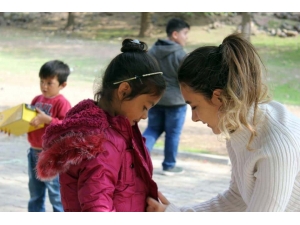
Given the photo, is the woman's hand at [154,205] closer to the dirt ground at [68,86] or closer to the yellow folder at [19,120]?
the dirt ground at [68,86]

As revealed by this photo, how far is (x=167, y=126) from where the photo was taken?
19.9ft

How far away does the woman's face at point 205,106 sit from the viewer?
6.61ft

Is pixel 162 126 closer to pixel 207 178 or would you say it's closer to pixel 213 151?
pixel 207 178

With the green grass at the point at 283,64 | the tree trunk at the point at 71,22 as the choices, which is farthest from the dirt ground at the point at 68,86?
the green grass at the point at 283,64

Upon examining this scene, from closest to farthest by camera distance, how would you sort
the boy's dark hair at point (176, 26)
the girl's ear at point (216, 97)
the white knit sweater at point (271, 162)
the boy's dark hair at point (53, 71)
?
the white knit sweater at point (271, 162) < the girl's ear at point (216, 97) < the boy's dark hair at point (53, 71) < the boy's dark hair at point (176, 26)

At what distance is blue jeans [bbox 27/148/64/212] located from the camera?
4137 mm

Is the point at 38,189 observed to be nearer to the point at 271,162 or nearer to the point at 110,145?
the point at 110,145

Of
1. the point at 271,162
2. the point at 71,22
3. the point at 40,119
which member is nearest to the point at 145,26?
the point at 71,22

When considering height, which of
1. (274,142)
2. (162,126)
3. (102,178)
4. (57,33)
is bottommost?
(57,33)

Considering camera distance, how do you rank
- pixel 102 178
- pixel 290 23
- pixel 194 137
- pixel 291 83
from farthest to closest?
1. pixel 290 23
2. pixel 291 83
3. pixel 194 137
4. pixel 102 178

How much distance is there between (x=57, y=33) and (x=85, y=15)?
2.60 meters

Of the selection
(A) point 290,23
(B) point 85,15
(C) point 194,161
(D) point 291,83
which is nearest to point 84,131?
(C) point 194,161

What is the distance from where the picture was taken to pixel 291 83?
1255 cm

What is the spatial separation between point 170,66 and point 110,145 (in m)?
3.89
